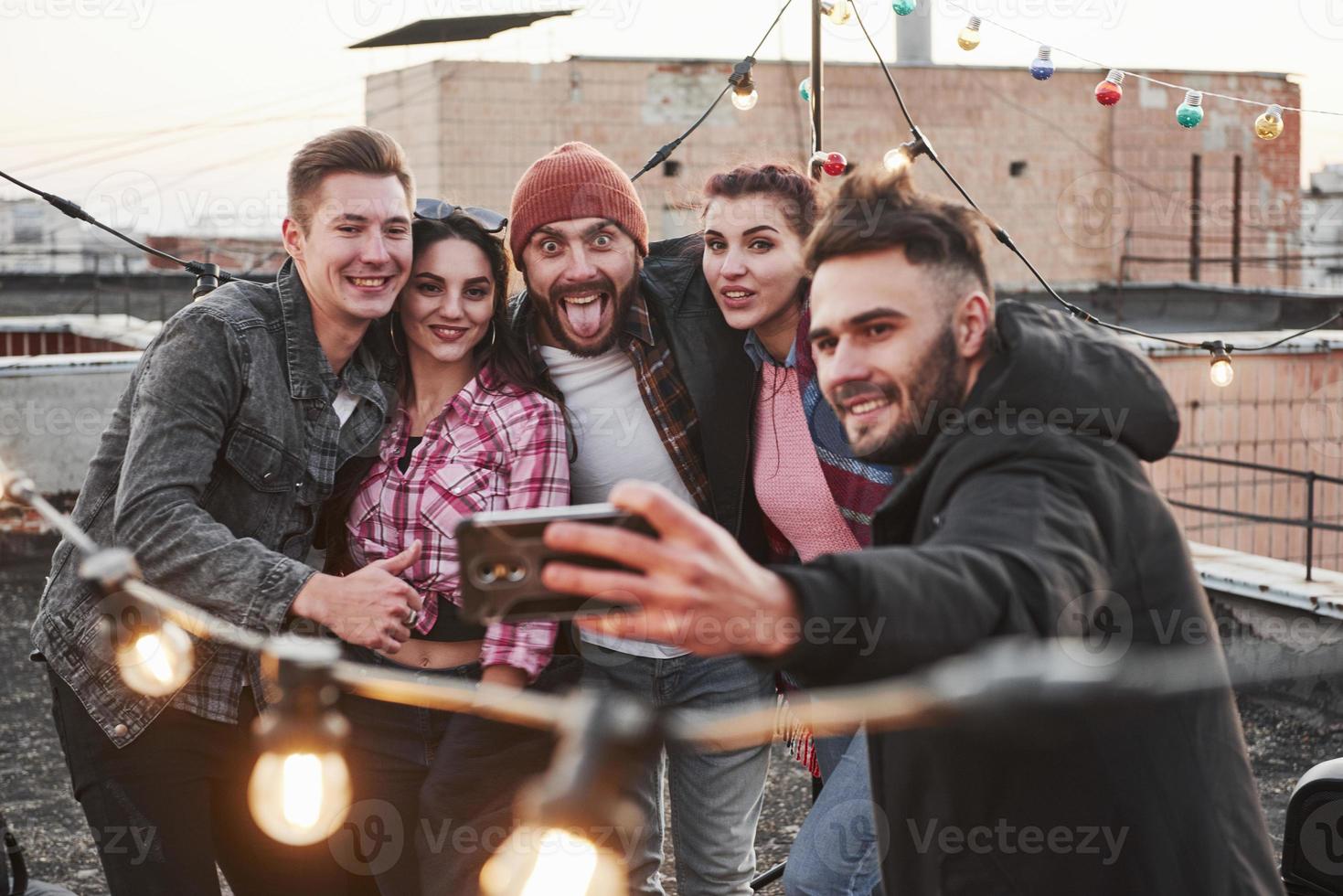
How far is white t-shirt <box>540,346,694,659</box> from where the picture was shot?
2867mm

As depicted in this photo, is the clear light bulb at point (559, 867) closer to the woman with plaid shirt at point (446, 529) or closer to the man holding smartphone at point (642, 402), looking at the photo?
the woman with plaid shirt at point (446, 529)

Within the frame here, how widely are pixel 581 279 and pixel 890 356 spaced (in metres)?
1.13

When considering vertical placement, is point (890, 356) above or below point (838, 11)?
below

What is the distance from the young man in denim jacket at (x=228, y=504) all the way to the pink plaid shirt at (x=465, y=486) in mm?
114

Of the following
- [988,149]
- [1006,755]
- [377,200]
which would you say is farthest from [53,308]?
[1006,755]

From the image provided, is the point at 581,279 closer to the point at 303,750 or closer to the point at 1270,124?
the point at 303,750

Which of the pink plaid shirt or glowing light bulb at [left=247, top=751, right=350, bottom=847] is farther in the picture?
the pink plaid shirt

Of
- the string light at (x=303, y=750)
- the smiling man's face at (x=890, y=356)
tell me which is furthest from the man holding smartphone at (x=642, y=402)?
the string light at (x=303, y=750)

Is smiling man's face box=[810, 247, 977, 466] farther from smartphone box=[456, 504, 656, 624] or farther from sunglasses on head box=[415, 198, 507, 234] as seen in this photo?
sunglasses on head box=[415, 198, 507, 234]

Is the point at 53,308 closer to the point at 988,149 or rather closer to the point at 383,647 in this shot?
the point at 988,149

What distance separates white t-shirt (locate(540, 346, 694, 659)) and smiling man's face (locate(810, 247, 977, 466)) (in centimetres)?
102

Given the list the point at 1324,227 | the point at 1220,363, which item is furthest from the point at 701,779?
the point at 1324,227

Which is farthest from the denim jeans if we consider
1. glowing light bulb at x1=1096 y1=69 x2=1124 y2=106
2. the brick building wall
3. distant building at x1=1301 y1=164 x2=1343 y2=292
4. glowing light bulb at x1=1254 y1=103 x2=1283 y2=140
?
distant building at x1=1301 y1=164 x2=1343 y2=292

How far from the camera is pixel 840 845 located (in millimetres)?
2611
